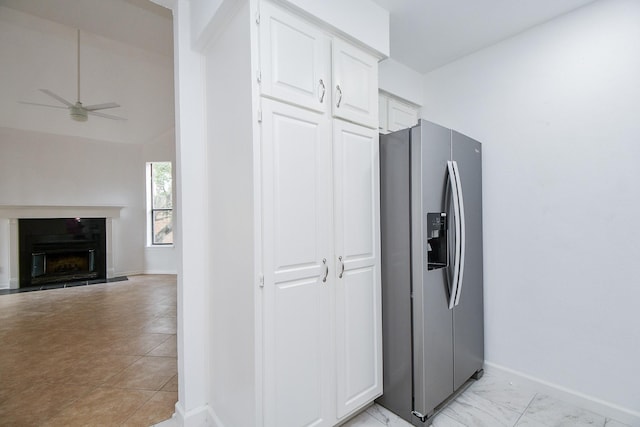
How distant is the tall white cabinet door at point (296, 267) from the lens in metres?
1.38

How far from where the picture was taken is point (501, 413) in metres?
1.90

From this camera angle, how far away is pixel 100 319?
3869 millimetres

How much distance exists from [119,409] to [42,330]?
2537mm

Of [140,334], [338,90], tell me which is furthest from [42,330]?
[338,90]

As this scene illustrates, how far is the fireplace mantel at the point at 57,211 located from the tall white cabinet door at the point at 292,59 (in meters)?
6.75

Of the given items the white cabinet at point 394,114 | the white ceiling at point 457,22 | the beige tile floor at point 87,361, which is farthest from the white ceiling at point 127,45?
the beige tile floor at point 87,361

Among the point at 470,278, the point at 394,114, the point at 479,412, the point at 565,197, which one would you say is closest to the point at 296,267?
the point at 470,278

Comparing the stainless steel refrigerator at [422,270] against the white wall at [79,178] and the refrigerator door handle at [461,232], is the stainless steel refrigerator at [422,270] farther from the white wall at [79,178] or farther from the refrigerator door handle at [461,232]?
the white wall at [79,178]

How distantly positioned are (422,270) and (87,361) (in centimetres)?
315

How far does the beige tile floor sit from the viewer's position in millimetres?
1949

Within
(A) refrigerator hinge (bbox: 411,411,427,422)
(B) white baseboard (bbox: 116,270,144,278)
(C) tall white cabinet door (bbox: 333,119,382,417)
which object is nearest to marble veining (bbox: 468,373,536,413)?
(A) refrigerator hinge (bbox: 411,411,427,422)

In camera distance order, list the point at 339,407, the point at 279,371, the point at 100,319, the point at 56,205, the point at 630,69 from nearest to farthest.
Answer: the point at 279,371 → the point at 339,407 → the point at 630,69 → the point at 100,319 → the point at 56,205

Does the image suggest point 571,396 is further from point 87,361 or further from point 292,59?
point 87,361

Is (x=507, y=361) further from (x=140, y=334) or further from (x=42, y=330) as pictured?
(x=42, y=330)
